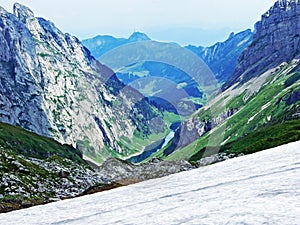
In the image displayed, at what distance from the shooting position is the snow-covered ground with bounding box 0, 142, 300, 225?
612 inches

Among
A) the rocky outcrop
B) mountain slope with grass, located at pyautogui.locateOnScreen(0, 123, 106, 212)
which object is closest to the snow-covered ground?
mountain slope with grass, located at pyautogui.locateOnScreen(0, 123, 106, 212)

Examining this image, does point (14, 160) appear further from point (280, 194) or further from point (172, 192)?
point (280, 194)

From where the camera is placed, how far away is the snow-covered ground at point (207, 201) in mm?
15539

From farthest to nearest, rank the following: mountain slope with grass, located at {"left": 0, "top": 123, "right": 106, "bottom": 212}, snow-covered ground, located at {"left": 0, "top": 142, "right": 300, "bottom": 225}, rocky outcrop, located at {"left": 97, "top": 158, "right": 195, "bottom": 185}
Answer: rocky outcrop, located at {"left": 97, "top": 158, "right": 195, "bottom": 185} → mountain slope with grass, located at {"left": 0, "top": 123, "right": 106, "bottom": 212} → snow-covered ground, located at {"left": 0, "top": 142, "right": 300, "bottom": 225}

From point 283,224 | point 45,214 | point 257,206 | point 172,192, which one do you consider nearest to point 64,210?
point 45,214

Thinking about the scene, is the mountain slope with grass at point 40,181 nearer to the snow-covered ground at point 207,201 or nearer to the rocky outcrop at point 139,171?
the rocky outcrop at point 139,171

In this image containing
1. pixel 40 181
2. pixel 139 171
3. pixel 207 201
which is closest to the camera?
pixel 207 201

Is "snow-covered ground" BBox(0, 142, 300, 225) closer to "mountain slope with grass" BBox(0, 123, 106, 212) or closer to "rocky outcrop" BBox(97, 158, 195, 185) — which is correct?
"mountain slope with grass" BBox(0, 123, 106, 212)

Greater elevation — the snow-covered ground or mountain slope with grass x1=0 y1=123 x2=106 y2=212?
the snow-covered ground

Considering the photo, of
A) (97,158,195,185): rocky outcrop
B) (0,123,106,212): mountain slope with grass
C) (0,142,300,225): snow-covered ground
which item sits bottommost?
(97,158,195,185): rocky outcrop

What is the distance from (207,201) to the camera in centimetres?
1898

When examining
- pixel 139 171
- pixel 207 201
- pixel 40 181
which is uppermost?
pixel 207 201

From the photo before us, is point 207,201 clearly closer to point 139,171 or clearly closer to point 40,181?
point 40,181

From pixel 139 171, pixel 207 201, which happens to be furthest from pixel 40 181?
pixel 207 201
